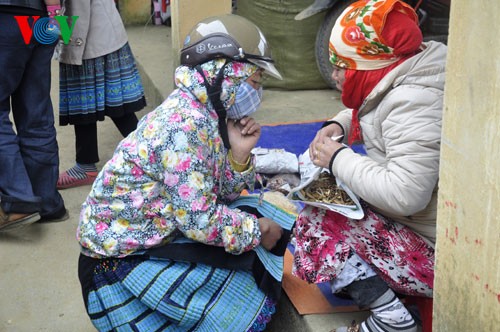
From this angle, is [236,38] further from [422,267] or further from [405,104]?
[422,267]

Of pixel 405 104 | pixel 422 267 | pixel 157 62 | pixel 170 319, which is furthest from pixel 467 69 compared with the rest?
pixel 157 62

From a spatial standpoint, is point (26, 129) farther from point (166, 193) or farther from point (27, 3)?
point (166, 193)

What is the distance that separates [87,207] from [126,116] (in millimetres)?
1992

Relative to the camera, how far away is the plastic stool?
99.5 inches

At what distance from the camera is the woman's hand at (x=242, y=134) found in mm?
2750

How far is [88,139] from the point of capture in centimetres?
457

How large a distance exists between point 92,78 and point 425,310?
2.51m

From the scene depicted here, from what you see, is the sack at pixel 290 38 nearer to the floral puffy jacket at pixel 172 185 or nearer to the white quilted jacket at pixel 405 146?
the floral puffy jacket at pixel 172 185

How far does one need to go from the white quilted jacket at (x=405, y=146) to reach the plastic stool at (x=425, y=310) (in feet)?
0.79

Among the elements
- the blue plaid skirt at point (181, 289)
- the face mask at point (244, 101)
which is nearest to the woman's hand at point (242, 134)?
the face mask at point (244, 101)

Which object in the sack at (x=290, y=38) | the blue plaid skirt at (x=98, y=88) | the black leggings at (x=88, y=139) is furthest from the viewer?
the sack at (x=290, y=38)

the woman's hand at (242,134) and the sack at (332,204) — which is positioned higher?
the woman's hand at (242,134)

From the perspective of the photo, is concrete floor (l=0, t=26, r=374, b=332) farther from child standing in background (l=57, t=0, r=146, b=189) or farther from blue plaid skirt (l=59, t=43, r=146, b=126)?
blue plaid skirt (l=59, t=43, r=146, b=126)

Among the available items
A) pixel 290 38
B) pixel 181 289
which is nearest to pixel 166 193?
pixel 181 289
